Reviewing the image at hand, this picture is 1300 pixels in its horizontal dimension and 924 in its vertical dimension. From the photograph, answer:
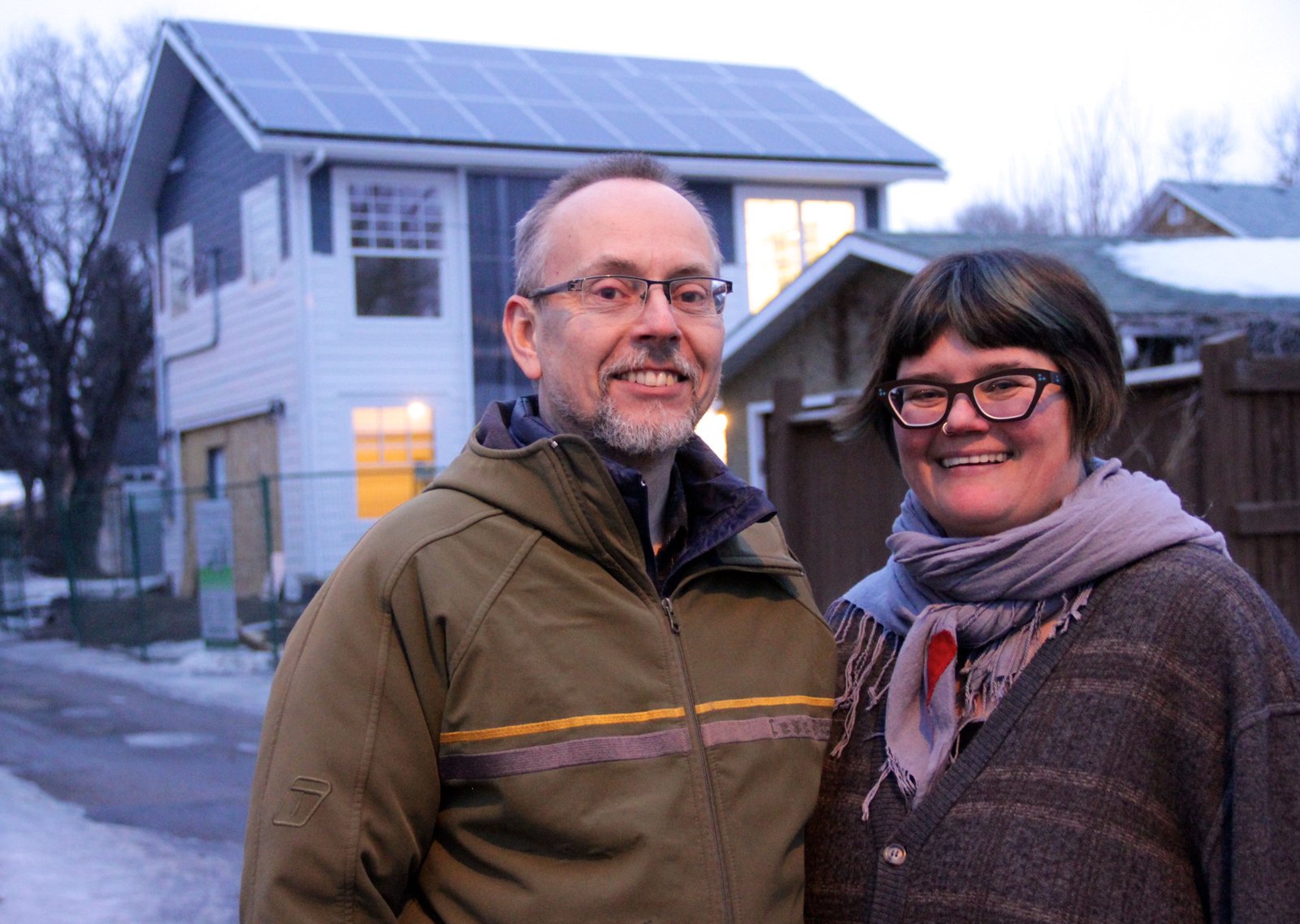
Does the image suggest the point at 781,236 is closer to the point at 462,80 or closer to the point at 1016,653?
the point at 462,80

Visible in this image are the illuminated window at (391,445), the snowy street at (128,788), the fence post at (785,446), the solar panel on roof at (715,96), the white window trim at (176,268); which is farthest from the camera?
the solar panel on roof at (715,96)

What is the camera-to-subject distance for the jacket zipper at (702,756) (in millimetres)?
2010

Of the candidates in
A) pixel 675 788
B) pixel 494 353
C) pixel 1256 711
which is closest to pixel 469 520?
pixel 675 788

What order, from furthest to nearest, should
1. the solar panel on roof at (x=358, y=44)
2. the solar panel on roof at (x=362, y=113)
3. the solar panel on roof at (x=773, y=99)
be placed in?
the solar panel on roof at (x=773, y=99), the solar panel on roof at (x=358, y=44), the solar panel on roof at (x=362, y=113)

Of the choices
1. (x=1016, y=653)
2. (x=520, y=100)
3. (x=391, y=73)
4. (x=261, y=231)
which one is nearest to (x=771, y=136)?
(x=520, y=100)

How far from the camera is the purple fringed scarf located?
2.19 m

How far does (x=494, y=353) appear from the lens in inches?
669

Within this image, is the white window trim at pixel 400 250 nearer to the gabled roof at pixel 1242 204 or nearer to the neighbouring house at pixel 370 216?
the neighbouring house at pixel 370 216

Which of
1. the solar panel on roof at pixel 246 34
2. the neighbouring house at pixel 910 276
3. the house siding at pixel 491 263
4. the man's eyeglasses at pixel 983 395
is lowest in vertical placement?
the man's eyeglasses at pixel 983 395

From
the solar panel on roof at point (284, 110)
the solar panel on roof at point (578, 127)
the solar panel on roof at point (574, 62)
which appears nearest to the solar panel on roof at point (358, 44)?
the solar panel on roof at point (574, 62)

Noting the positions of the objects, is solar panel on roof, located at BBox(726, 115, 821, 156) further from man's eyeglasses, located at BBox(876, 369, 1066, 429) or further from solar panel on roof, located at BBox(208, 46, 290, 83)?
man's eyeglasses, located at BBox(876, 369, 1066, 429)

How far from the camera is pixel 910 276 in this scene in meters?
9.84

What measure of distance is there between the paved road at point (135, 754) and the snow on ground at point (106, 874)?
0.24m

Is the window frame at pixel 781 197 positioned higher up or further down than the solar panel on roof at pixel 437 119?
further down
